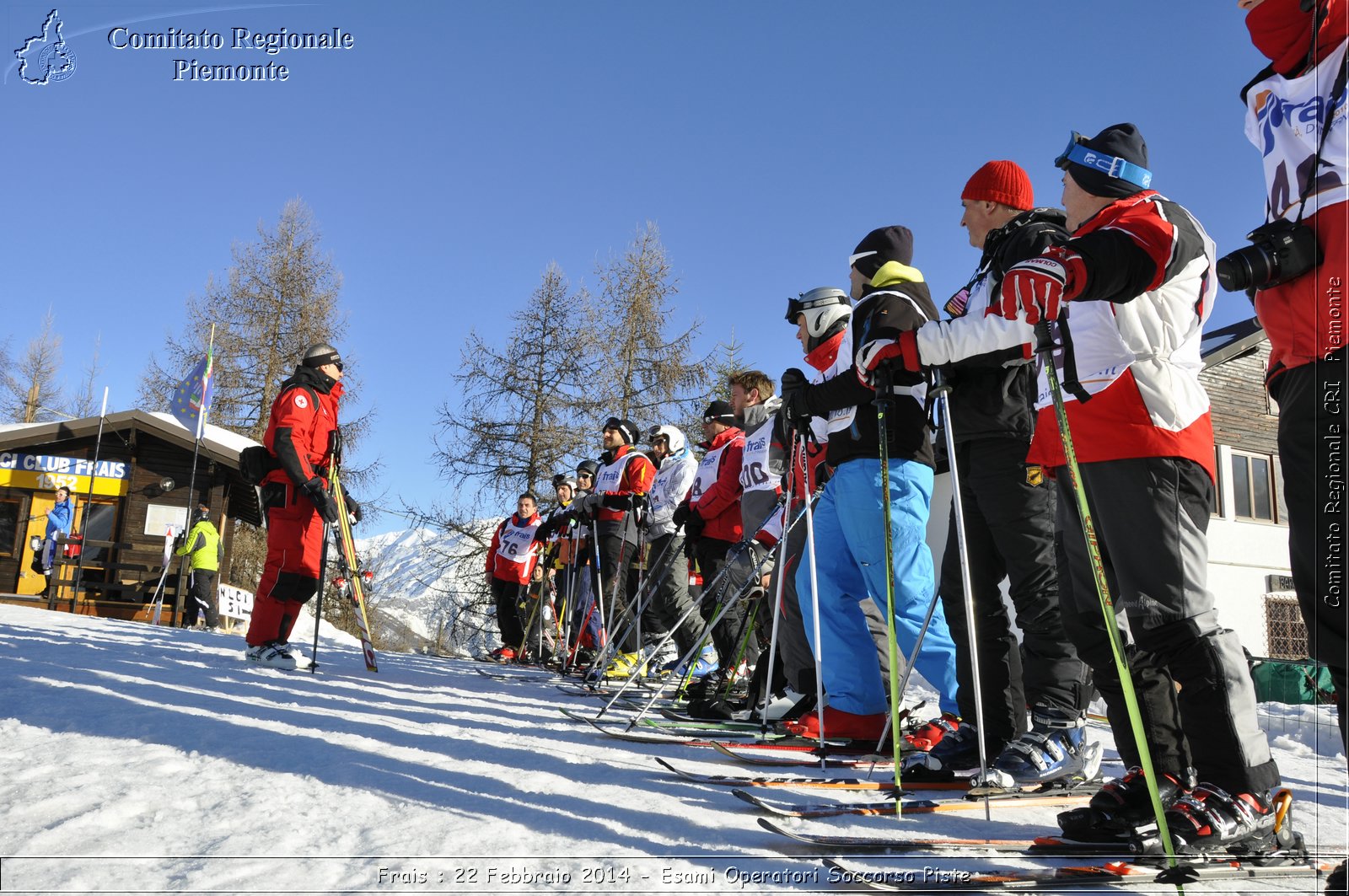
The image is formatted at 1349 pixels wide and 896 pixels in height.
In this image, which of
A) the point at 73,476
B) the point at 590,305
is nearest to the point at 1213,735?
the point at 590,305

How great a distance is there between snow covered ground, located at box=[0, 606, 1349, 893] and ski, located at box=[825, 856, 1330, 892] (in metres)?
0.05

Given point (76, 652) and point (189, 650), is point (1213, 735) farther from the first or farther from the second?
point (189, 650)

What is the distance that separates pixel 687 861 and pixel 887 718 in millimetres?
2182

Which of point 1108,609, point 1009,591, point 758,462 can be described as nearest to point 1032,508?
point 1009,591

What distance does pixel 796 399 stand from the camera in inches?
172

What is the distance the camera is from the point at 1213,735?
235 centimetres

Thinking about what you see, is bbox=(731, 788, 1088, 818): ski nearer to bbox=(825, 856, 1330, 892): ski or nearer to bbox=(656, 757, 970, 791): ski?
bbox=(656, 757, 970, 791): ski

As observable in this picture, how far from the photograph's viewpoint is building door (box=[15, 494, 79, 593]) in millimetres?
20234

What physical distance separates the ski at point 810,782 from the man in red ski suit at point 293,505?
414 cm

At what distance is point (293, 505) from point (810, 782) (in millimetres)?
4796

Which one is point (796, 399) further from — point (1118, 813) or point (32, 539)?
point (32, 539)

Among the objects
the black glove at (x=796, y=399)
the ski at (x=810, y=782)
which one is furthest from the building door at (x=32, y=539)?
the ski at (x=810, y=782)

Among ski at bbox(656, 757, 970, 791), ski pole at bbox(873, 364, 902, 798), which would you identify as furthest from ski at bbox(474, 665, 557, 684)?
ski pole at bbox(873, 364, 902, 798)

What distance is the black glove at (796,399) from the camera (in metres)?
4.34
